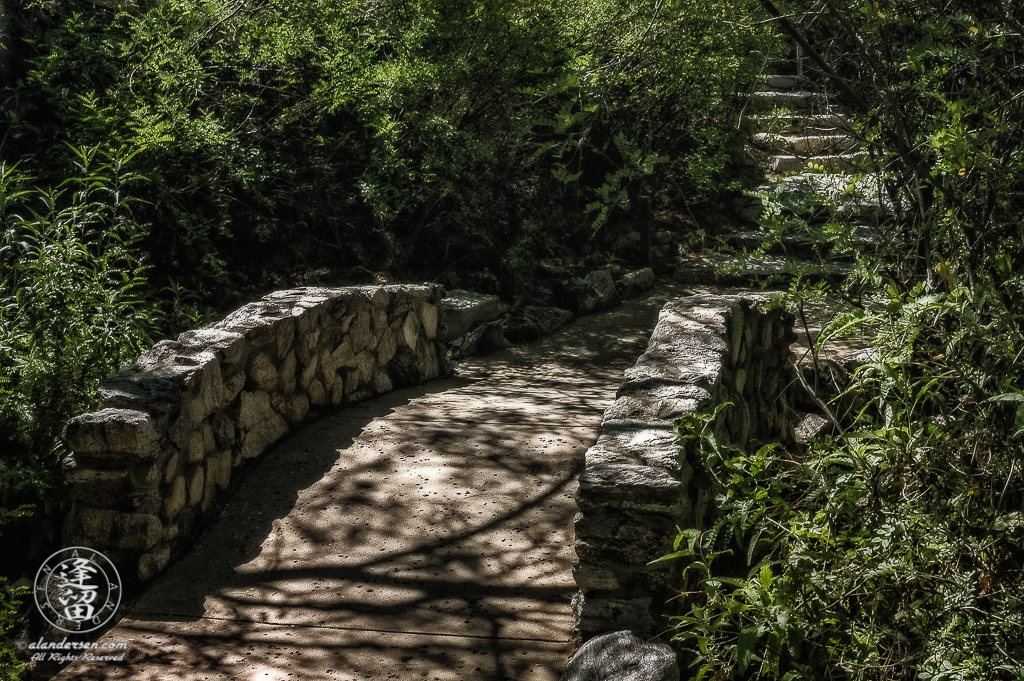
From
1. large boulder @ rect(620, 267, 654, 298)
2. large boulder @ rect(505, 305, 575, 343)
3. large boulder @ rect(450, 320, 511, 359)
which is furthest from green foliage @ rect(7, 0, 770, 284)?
large boulder @ rect(620, 267, 654, 298)

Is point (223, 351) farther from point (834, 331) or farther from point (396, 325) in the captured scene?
point (834, 331)

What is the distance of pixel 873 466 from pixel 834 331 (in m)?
0.60

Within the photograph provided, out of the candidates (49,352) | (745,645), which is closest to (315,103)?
(49,352)

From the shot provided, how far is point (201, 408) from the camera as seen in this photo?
4242mm

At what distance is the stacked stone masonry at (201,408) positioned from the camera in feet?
12.2

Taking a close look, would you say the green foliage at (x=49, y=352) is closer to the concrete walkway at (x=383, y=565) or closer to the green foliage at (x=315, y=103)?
the concrete walkway at (x=383, y=565)

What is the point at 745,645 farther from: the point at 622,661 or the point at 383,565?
the point at 383,565

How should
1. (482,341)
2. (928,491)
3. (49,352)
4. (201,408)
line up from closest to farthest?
(928,491)
(201,408)
(49,352)
(482,341)

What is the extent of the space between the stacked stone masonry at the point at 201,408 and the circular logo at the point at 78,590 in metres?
0.06

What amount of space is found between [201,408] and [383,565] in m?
1.19

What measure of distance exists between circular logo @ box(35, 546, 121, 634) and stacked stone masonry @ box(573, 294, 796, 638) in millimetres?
1912

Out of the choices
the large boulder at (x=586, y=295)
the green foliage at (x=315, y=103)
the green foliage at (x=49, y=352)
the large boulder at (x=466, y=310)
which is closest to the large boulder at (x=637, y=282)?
the large boulder at (x=586, y=295)

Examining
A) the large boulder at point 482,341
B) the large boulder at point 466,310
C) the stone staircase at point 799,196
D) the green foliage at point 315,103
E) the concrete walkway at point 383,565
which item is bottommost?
the concrete walkway at point 383,565

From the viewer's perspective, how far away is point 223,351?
14.8 ft
